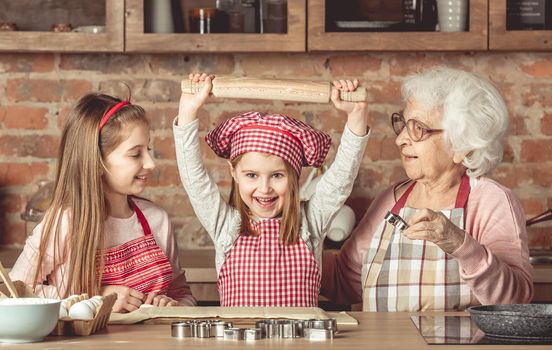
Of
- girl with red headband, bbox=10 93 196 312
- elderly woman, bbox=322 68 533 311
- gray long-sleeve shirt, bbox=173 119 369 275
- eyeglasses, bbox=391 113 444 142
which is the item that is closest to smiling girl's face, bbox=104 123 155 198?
girl with red headband, bbox=10 93 196 312

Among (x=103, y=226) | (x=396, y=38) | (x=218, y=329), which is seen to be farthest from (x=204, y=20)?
(x=218, y=329)

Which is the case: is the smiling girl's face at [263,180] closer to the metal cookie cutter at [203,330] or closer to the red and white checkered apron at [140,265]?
the red and white checkered apron at [140,265]

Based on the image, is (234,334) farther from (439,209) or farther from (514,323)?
(439,209)

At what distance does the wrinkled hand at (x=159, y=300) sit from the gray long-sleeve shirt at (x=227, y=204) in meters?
0.21

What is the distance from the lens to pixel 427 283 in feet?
8.67

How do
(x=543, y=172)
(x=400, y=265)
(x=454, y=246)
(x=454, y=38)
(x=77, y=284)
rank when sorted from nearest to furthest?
1. (x=454, y=246)
2. (x=77, y=284)
3. (x=400, y=265)
4. (x=454, y=38)
5. (x=543, y=172)

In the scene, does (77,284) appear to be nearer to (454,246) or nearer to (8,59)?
(454,246)

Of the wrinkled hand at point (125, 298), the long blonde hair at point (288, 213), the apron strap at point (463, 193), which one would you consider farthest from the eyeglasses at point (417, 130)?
the wrinkled hand at point (125, 298)

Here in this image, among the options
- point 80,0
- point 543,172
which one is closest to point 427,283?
point 543,172

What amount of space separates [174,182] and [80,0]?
2.45 feet

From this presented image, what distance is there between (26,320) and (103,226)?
81cm

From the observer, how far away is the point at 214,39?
3396 mm

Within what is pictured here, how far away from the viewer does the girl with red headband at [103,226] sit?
2.53m

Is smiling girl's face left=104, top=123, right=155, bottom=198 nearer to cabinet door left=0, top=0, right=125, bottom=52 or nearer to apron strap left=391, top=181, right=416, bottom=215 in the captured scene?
apron strap left=391, top=181, right=416, bottom=215
